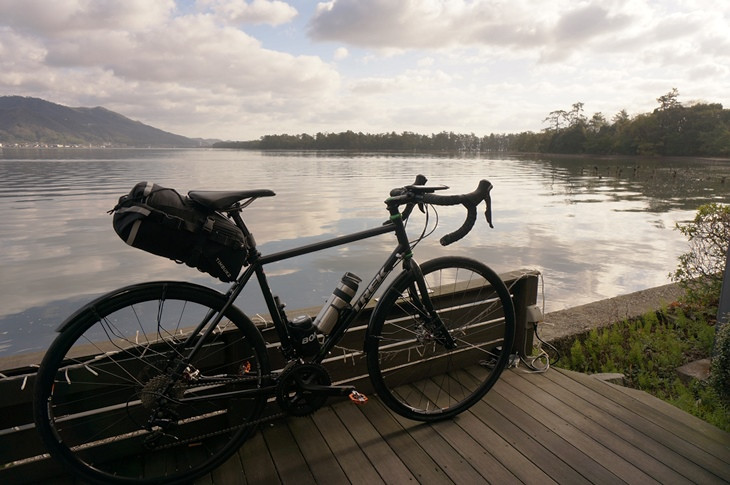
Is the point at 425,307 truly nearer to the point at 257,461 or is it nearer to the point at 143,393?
the point at 257,461

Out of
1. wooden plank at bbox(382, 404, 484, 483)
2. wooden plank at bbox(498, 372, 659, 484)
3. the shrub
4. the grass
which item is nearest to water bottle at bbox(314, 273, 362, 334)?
wooden plank at bbox(382, 404, 484, 483)

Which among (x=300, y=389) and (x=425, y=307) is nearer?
(x=300, y=389)

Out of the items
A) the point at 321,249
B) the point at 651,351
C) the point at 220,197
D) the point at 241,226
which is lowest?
the point at 651,351

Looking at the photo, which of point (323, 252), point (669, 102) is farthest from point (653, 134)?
point (323, 252)

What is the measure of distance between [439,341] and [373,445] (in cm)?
67

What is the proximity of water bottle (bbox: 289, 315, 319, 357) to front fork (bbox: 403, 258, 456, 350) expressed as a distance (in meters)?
0.59

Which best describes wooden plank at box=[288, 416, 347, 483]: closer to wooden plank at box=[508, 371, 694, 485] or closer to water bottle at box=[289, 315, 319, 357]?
water bottle at box=[289, 315, 319, 357]

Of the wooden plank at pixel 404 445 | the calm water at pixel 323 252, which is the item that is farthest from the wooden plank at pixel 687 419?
the calm water at pixel 323 252

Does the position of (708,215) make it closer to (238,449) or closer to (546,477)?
(546,477)

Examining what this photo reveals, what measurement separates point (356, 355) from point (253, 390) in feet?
2.25

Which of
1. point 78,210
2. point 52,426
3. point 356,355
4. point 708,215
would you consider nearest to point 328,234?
point 708,215

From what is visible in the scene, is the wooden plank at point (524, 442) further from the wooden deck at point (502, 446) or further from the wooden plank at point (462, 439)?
the wooden plank at point (462, 439)

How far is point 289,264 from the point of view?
11086 millimetres

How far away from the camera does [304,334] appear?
2.10 metres
